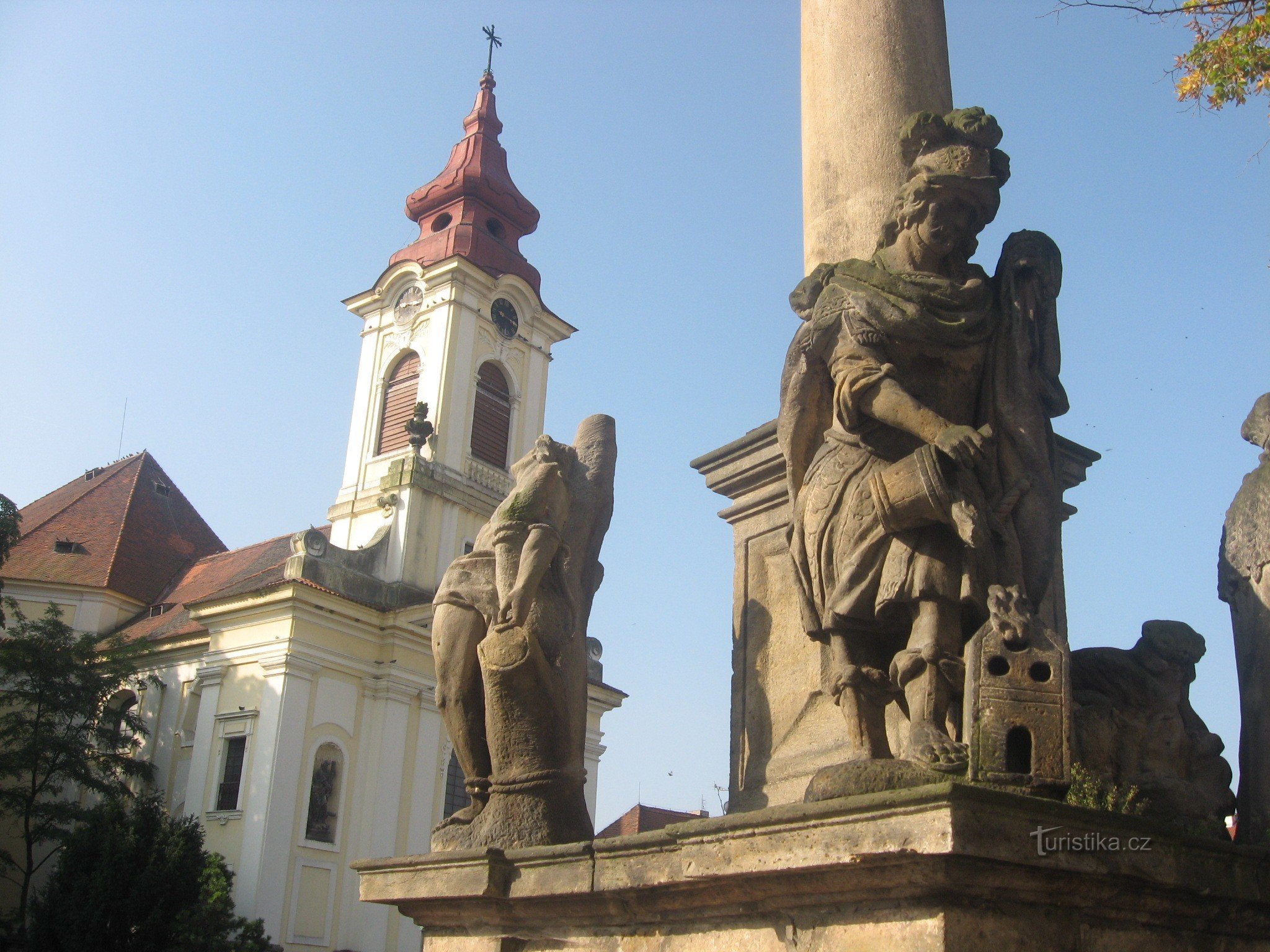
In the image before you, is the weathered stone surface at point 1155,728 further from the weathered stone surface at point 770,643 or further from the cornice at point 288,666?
the cornice at point 288,666

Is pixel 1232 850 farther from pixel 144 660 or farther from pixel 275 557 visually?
pixel 275 557

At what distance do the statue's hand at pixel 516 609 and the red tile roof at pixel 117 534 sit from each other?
120 ft

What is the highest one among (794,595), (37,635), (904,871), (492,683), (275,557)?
(275,557)

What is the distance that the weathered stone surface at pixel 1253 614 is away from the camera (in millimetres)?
4285

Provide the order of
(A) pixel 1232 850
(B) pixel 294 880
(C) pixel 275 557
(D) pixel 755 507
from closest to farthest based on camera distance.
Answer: (A) pixel 1232 850 < (D) pixel 755 507 < (B) pixel 294 880 < (C) pixel 275 557

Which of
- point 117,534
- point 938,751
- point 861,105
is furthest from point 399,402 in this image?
point 938,751

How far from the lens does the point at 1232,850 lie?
3521mm

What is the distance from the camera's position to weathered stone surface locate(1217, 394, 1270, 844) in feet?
14.1

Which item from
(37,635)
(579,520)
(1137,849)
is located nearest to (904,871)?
(1137,849)

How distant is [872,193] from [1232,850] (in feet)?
9.55

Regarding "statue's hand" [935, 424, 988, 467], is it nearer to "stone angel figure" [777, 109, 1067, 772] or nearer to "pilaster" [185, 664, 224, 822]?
"stone angel figure" [777, 109, 1067, 772]

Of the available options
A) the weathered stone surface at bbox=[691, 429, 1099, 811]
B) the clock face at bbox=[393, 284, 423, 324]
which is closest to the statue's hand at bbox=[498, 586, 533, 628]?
the weathered stone surface at bbox=[691, 429, 1099, 811]

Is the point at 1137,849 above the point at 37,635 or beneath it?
beneath

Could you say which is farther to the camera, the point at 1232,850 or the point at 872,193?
the point at 872,193
